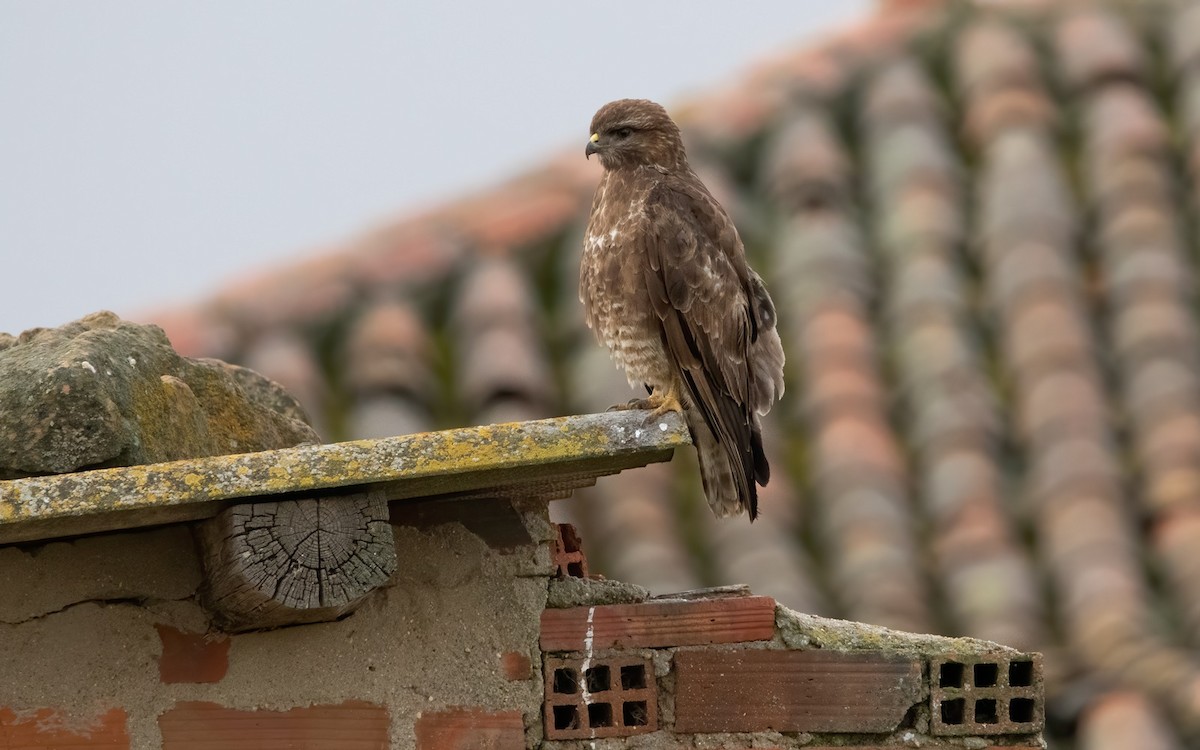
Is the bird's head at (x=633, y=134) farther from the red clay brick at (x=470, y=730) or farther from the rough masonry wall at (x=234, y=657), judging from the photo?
the red clay brick at (x=470, y=730)

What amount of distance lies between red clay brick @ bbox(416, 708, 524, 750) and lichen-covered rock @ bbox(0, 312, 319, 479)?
0.68m

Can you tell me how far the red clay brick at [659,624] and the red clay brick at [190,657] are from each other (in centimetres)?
61

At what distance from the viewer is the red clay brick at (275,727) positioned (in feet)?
11.6

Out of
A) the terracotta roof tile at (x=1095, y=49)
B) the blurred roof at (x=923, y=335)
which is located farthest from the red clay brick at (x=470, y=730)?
the terracotta roof tile at (x=1095, y=49)

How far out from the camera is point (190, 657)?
3.57 m

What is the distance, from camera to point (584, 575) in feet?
13.0

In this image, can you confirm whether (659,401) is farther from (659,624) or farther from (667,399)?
(659,624)

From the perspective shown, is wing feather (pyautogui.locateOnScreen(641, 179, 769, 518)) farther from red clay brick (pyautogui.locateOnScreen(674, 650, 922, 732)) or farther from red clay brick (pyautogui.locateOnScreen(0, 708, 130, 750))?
red clay brick (pyautogui.locateOnScreen(0, 708, 130, 750))

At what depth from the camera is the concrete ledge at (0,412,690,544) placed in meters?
3.14

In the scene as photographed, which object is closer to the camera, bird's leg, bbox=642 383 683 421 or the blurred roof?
bird's leg, bbox=642 383 683 421

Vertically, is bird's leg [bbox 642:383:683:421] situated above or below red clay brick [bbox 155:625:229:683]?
above

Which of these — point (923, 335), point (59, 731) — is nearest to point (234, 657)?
point (59, 731)

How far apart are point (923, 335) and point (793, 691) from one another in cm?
372

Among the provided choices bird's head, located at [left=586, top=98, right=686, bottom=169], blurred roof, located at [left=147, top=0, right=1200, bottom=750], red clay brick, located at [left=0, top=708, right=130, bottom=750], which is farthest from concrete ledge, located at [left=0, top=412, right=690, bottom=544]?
blurred roof, located at [left=147, top=0, right=1200, bottom=750]
